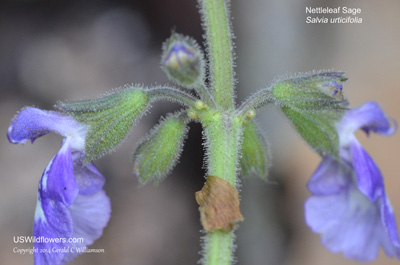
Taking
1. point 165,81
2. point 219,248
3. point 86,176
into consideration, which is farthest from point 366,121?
point 165,81

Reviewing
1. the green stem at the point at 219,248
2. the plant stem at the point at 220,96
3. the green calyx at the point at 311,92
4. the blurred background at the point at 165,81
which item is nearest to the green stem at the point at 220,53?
the plant stem at the point at 220,96

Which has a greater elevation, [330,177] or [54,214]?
[330,177]

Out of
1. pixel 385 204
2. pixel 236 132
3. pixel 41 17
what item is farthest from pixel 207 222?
pixel 41 17

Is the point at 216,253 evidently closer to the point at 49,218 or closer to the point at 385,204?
the point at 49,218

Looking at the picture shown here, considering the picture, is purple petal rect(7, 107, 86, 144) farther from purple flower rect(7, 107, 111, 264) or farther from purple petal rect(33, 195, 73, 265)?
purple petal rect(33, 195, 73, 265)

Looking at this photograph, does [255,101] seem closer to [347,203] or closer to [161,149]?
[161,149]

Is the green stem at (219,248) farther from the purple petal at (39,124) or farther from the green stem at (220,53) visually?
the purple petal at (39,124)
